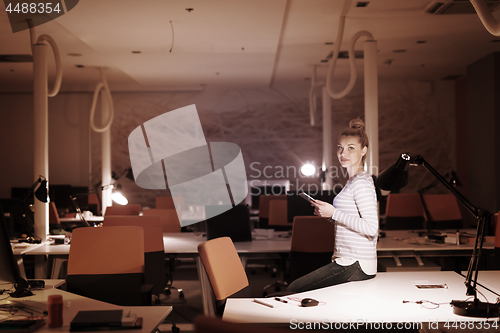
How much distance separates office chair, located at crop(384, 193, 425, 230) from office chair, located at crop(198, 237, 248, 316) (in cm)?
395

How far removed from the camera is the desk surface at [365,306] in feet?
6.07

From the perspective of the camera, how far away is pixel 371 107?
4938 millimetres

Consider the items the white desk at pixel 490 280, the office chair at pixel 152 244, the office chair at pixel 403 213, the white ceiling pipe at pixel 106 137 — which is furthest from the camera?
the white ceiling pipe at pixel 106 137

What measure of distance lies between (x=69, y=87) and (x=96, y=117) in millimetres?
861

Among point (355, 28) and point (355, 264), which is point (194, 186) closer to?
point (355, 28)

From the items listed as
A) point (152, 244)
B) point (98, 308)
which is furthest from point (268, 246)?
point (98, 308)

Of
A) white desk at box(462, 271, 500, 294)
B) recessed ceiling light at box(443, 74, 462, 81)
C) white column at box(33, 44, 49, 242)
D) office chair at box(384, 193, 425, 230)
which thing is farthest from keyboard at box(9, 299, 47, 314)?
recessed ceiling light at box(443, 74, 462, 81)

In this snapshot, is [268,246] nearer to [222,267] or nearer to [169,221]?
[222,267]

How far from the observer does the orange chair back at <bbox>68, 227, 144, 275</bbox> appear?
2791 mm

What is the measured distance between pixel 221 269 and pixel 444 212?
4128 millimetres

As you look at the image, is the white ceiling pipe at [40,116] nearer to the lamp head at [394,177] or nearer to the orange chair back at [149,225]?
the orange chair back at [149,225]

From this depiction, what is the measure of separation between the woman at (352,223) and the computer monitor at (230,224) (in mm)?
1774

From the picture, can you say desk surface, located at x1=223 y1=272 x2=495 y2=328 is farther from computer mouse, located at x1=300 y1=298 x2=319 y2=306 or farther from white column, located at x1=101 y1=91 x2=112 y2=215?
white column, located at x1=101 y1=91 x2=112 y2=215

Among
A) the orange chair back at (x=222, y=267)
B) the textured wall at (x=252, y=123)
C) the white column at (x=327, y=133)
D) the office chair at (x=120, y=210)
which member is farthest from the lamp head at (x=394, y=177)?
the textured wall at (x=252, y=123)
